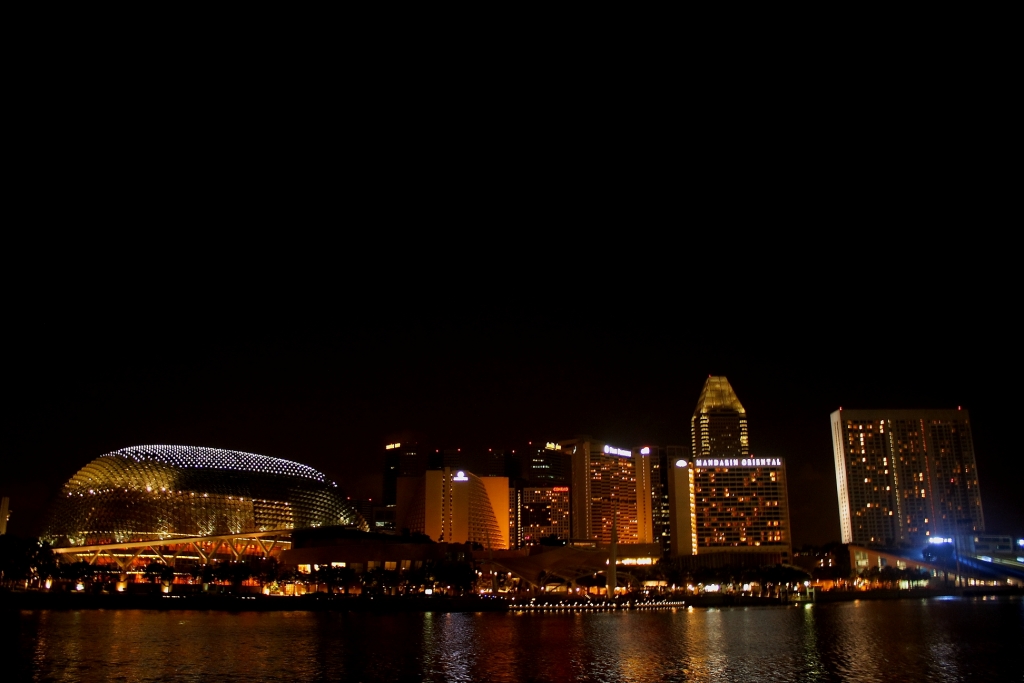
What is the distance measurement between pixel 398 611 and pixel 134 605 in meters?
23.0

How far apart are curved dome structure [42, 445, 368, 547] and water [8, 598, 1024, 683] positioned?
38295mm

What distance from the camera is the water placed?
3897 cm

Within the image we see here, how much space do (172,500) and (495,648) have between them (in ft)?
245

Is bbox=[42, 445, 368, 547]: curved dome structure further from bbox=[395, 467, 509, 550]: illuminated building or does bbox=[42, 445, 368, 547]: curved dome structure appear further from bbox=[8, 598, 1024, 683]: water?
bbox=[8, 598, 1024, 683]: water

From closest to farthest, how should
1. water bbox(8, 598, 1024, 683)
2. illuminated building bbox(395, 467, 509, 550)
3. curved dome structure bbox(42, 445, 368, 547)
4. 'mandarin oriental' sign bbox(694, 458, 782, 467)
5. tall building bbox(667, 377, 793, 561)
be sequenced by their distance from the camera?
1. water bbox(8, 598, 1024, 683)
2. curved dome structure bbox(42, 445, 368, 547)
3. illuminated building bbox(395, 467, 509, 550)
4. tall building bbox(667, 377, 793, 561)
5. 'mandarin oriental' sign bbox(694, 458, 782, 467)

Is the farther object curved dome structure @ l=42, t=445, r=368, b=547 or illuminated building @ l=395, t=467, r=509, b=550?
illuminated building @ l=395, t=467, r=509, b=550

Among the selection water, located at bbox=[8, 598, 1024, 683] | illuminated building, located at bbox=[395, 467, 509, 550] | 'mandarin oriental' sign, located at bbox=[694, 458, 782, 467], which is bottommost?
water, located at bbox=[8, 598, 1024, 683]

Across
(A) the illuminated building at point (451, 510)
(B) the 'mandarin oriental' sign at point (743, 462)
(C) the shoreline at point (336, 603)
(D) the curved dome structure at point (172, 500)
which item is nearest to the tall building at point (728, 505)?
(B) the 'mandarin oriental' sign at point (743, 462)

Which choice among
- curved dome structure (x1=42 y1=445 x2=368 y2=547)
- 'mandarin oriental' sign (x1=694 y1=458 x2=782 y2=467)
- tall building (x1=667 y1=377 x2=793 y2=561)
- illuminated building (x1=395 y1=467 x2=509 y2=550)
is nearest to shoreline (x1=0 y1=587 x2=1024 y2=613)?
curved dome structure (x1=42 y1=445 x2=368 y2=547)

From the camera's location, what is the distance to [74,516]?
114 m

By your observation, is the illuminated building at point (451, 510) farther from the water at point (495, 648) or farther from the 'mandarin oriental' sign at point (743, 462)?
the water at point (495, 648)

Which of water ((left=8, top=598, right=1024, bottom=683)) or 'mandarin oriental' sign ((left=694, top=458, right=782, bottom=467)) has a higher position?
'mandarin oriental' sign ((left=694, top=458, right=782, bottom=467))

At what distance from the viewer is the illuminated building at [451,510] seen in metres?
156

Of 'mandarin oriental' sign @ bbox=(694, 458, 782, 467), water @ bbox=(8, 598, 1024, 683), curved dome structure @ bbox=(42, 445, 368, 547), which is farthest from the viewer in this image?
'mandarin oriental' sign @ bbox=(694, 458, 782, 467)
